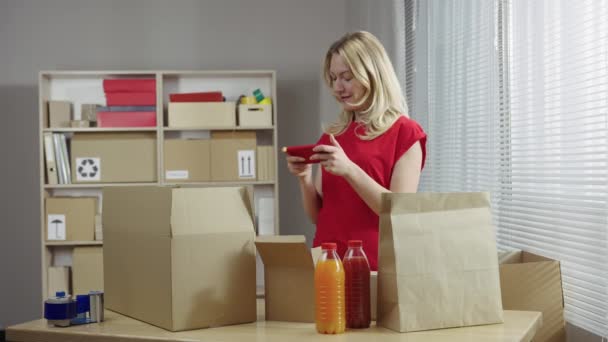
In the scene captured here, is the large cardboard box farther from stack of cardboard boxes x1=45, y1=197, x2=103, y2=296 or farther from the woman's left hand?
stack of cardboard boxes x1=45, y1=197, x2=103, y2=296

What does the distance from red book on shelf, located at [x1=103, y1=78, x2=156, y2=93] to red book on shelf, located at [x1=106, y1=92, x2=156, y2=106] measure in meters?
0.02

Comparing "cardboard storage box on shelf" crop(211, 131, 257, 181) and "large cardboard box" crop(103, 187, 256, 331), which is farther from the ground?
"cardboard storage box on shelf" crop(211, 131, 257, 181)

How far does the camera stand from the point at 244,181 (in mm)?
4141

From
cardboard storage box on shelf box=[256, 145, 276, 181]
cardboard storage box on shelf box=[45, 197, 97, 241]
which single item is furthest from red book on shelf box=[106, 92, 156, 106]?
cardboard storage box on shelf box=[256, 145, 276, 181]

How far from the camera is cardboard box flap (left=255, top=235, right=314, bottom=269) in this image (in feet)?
4.66

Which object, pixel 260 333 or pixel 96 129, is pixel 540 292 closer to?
pixel 260 333

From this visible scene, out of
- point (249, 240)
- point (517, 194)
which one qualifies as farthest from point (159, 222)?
point (517, 194)

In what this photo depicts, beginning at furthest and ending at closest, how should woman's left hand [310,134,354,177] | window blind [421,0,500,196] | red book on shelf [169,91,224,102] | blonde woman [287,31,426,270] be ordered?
red book on shelf [169,91,224,102], window blind [421,0,500,196], blonde woman [287,31,426,270], woman's left hand [310,134,354,177]

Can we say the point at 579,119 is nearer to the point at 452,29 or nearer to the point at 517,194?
the point at 517,194

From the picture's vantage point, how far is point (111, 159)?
13.5 ft

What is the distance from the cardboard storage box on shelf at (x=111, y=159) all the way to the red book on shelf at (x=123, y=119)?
0.28 ft

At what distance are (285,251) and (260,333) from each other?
18cm

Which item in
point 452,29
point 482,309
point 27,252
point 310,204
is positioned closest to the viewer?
point 482,309

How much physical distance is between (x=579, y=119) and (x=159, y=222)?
3.73 feet
